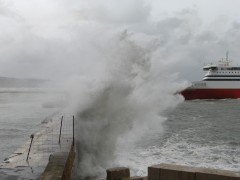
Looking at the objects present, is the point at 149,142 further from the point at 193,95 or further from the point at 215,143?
the point at 193,95

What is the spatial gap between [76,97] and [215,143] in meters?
7.24

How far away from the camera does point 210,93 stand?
62.3 m

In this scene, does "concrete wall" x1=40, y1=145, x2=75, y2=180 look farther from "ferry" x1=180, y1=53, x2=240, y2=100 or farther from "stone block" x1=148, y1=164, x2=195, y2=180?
"ferry" x1=180, y1=53, x2=240, y2=100

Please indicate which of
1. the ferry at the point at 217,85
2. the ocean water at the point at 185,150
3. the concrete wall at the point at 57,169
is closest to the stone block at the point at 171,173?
the concrete wall at the point at 57,169

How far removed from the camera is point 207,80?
210 feet

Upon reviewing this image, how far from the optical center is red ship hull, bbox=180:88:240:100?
6141 cm

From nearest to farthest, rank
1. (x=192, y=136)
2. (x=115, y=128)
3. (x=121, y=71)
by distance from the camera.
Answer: (x=115, y=128)
(x=121, y=71)
(x=192, y=136)

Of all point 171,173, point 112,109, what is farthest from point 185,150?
point 171,173

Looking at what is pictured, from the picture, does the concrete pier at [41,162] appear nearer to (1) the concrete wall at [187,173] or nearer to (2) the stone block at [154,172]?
(2) the stone block at [154,172]

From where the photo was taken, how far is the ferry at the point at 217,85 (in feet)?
203

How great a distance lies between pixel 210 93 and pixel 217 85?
231cm

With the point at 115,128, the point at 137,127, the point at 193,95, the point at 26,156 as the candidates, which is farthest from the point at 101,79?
the point at 193,95

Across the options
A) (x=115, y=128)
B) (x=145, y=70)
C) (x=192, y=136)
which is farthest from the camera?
(x=192, y=136)

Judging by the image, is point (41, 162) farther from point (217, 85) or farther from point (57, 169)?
point (217, 85)
